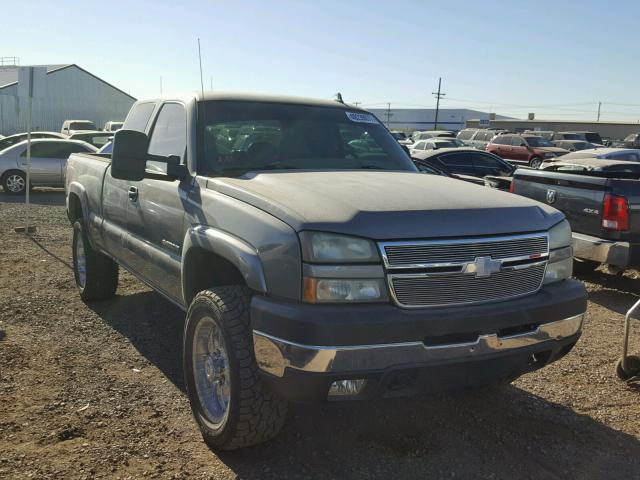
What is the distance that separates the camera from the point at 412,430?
3590mm

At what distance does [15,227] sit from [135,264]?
7136 mm

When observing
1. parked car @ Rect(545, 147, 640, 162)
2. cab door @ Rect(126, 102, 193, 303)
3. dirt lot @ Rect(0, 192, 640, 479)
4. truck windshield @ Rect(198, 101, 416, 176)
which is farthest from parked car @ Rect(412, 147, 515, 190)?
cab door @ Rect(126, 102, 193, 303)

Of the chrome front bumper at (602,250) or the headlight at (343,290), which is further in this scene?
the chrome front bumper at (602,250)

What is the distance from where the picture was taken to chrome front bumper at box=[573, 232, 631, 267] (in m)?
5.98

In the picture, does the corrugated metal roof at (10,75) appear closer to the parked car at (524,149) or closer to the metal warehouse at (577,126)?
the parked car at (524,149)

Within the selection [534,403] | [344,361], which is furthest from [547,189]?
[344,361]

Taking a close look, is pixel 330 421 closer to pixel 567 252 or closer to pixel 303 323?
pixel 303 323

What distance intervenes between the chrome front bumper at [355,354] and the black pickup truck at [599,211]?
3700mm

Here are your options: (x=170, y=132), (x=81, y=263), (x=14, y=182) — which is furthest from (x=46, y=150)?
(x=170, y=132)

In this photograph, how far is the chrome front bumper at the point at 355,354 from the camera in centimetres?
264

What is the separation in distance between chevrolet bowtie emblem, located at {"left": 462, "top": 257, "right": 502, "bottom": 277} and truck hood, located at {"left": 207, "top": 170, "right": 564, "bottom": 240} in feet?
0.44

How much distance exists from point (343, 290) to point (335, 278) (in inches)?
2.7

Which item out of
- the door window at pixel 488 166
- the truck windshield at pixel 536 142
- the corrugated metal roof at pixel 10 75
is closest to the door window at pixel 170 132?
the door window at pixel 488 166

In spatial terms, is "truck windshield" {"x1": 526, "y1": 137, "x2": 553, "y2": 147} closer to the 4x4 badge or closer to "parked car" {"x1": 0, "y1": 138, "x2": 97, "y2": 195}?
"parked car" {"x1": 0, "y1": 138, "x2": 97, "y2": 195}
